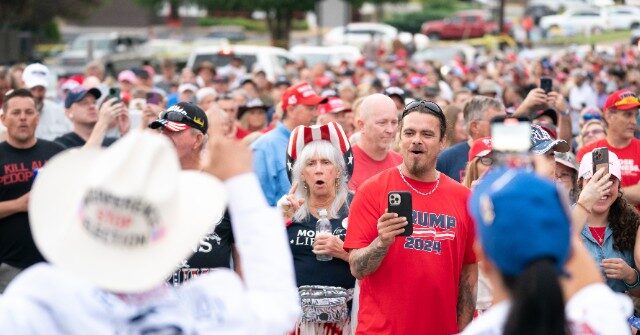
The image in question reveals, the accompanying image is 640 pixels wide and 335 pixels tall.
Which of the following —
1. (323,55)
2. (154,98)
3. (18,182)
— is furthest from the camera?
(323,55)

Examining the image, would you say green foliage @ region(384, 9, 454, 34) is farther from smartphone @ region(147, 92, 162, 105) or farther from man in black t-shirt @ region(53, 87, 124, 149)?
man in black t-shirt @ region(53, 87, 124, 149)

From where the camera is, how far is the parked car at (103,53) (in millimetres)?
38688

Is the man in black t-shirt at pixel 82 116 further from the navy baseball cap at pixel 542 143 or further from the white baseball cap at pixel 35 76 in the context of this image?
the navy baseball cap at pixel 542 143

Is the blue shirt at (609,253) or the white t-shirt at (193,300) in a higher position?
the white t-shirt at (193,300)

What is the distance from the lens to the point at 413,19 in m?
69.1

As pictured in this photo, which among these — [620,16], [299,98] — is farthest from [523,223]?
[620,16]

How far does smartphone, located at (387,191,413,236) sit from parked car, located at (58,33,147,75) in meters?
31.1

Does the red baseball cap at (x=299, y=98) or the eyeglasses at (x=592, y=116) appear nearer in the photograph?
the red baseball cap at (x=299, y=98)

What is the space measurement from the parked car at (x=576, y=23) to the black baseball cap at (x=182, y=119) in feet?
173

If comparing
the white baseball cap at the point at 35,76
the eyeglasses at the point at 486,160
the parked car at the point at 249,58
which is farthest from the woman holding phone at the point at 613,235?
the parked car at the point at 249,58

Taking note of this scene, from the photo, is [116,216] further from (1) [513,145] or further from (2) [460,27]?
(2) [460,27]

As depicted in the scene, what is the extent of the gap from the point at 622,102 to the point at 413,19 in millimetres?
58472

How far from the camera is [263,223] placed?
3627 mm

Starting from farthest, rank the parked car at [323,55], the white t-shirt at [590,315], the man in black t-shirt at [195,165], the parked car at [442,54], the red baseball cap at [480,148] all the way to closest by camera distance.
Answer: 1. the parked car at [442,54]
2. the parked car at [323,55]
3. the red baseball cap at [480,148]
4. the man in black t-shirt at [195,165]
5. the white t-shirt at [590,315]
